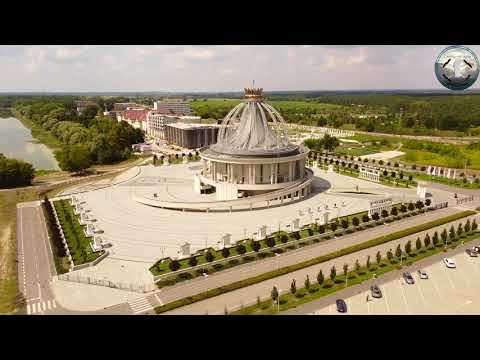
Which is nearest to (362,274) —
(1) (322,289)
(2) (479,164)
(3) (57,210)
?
(1) (322,289)

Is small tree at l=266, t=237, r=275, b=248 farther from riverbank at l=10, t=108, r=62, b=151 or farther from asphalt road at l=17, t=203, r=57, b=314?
riverbank at l=10, t=108, r=62, b=151

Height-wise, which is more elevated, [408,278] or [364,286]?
[408,278]

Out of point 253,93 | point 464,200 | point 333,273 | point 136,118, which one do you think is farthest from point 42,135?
point 464,200

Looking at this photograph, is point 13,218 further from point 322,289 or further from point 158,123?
point 158,123

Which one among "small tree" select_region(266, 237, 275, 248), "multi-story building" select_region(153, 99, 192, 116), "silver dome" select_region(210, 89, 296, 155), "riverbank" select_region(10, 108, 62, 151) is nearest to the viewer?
"small tree" select_region(266, 237, 275, 248)

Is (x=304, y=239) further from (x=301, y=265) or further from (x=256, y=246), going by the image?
(x=256, y=246)

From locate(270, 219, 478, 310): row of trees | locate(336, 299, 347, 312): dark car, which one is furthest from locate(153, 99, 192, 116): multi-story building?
locate(336, 299, 347, 312): dark car
